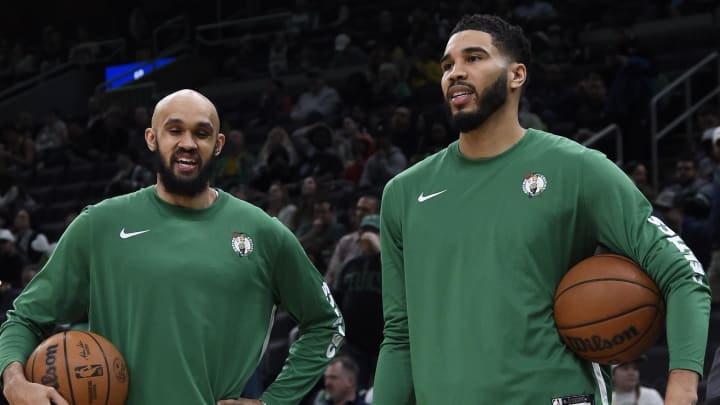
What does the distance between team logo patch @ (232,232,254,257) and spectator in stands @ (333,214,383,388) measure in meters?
4.21

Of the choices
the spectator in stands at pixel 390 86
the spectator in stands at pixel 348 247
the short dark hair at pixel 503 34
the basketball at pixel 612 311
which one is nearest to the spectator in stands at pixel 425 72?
the spectator in stands at pixel 390 86

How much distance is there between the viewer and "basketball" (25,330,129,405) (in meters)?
4.30

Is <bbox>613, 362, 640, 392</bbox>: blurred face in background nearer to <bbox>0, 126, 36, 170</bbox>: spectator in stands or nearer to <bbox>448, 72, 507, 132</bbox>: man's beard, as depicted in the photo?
<bbox>448, 72, 507, 132</bbox>: man's beard

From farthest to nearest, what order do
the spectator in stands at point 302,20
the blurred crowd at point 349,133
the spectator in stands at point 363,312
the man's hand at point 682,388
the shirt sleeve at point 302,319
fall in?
the spectator in stands at point 302,20, the blurred crowd at point 349,133, the spectator in stands at point 363,312, the shirt sleeve at point 302,319, the man's hand at point 682,388

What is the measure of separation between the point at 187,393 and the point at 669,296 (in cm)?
181

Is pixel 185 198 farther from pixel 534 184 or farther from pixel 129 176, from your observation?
pixel 129 176

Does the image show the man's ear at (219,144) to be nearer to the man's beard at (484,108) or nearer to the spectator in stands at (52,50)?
the man's beard at (484,108)

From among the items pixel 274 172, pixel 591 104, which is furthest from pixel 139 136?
pixel 591 104

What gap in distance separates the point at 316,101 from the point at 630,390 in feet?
33.0

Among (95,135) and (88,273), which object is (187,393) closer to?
(88,273)

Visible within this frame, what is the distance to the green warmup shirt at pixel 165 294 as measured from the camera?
4.57 m

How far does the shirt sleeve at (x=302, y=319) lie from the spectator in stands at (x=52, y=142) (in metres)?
15.3

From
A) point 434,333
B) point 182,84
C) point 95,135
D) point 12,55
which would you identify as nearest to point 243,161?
point 95,135

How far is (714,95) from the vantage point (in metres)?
13.8
